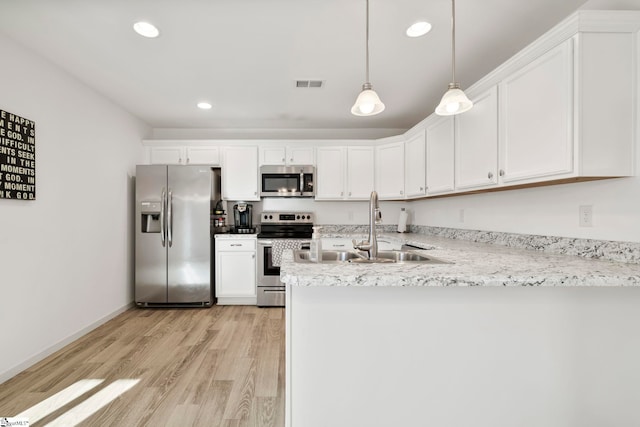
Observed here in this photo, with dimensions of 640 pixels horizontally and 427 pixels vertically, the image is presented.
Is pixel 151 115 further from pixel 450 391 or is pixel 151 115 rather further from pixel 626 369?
pixel 626 369

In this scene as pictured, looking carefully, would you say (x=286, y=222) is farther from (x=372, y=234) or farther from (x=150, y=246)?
(x=372, y=234)

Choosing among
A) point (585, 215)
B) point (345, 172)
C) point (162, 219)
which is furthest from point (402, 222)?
point (162, 219)

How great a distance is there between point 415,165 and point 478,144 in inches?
48.9

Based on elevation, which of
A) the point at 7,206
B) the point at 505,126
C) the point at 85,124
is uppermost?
the point at 85,124

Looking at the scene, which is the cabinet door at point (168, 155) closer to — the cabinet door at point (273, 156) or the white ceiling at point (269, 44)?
the white ceiling at point (269, 44)

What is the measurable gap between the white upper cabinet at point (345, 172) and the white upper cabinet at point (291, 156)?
0.37 feet

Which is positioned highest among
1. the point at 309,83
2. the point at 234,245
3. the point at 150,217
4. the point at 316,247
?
the point at 309,83

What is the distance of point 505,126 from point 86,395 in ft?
10.4

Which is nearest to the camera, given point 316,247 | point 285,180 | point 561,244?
point 316,247

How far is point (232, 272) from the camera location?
3.87m

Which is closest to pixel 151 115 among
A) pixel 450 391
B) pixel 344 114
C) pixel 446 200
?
pixel 344 114

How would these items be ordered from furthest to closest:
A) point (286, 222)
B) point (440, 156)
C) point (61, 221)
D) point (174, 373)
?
point (286, 222) → point (440, 156) → point (61, 221) → point (174, 373)

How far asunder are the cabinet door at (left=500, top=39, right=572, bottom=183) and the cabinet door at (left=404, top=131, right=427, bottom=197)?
4.25 feet

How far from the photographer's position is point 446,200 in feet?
11.0
